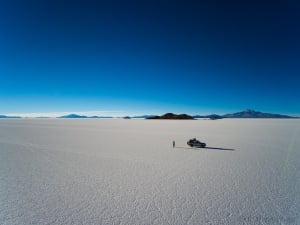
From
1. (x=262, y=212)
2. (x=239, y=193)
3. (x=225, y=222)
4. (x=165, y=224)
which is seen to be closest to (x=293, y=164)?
(x=239, y=193)

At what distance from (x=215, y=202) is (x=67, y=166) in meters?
5.03

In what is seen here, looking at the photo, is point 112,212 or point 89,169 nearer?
point 112,212

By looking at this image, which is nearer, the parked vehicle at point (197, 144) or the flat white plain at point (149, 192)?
the flat white plain at point (149, 192)

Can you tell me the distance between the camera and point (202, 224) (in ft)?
10.5

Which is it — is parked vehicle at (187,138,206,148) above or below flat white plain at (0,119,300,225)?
above

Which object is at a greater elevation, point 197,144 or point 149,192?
point 197,144

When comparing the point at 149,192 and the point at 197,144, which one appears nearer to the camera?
the point at 149,192

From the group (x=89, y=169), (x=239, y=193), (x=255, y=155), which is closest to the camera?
(x=239, y=193)

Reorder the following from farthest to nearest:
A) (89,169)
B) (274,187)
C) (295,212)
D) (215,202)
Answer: (89,169), (274,187), (215,202), (295,212)

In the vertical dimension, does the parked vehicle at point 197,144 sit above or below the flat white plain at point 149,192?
above

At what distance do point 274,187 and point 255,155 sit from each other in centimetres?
409

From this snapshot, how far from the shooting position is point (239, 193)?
14.3ft

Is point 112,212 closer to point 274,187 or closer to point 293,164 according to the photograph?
point 274,187

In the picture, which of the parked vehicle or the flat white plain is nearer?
the flat white plain
